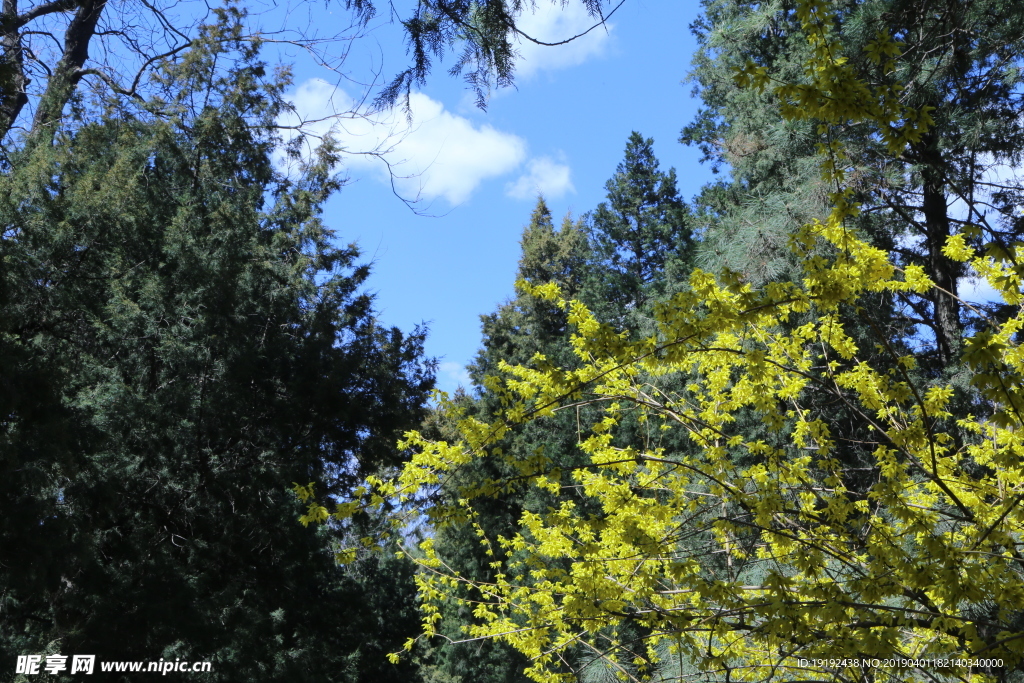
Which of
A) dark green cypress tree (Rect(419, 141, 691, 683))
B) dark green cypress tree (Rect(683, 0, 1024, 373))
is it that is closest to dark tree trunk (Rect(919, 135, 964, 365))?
dark green cypress tree (Rect(683, 0, 1024, 373))

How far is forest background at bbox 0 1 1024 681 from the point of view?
411 centimetres

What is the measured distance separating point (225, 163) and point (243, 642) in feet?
23.7

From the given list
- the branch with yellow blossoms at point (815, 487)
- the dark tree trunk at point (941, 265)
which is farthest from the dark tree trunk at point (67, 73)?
the dark tree trunk at point (941, 265)

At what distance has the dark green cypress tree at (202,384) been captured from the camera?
1020cm

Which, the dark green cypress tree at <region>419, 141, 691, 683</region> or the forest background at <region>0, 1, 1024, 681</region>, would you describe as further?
the dark green cypress tree at <region>419, 141, 691, 683</region>

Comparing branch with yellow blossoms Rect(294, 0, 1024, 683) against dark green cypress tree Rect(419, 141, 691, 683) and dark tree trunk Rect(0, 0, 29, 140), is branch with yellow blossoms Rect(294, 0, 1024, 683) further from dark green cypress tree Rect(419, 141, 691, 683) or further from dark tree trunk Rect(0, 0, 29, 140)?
dark green cypress tree Rect(419, 141, 691, 683)

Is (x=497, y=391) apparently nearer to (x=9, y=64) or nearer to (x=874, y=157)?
(x=9, y=64)

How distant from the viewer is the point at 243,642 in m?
11.4

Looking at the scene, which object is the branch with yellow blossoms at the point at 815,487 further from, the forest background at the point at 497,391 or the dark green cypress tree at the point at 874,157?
the dark green cypress tree at the point at 874,157

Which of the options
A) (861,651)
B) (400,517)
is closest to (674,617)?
(861,651)

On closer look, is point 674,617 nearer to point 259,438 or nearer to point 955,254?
point 955,254

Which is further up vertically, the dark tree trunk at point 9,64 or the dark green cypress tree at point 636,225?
the dark green cypress tree at point 636,225

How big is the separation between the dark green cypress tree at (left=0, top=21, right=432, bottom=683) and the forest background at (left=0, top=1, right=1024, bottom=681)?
54 mm

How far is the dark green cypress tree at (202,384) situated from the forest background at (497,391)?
0.05 meters
